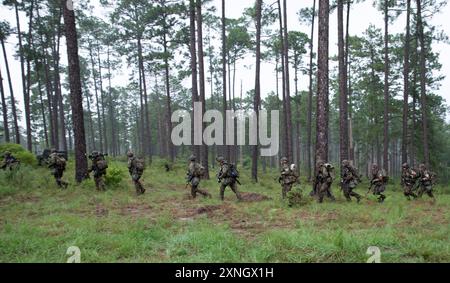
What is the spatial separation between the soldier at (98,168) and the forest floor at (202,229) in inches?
15.3

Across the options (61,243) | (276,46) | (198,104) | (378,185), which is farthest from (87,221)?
(276,46)

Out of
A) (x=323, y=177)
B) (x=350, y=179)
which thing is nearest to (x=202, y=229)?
(x=323, y=177)

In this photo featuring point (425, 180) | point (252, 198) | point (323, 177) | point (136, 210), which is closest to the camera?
point (136, 210)

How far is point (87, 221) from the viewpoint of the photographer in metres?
7.99

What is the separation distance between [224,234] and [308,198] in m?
5.26

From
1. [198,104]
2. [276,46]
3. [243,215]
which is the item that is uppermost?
[276,46]

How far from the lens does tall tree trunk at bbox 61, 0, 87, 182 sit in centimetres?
1315

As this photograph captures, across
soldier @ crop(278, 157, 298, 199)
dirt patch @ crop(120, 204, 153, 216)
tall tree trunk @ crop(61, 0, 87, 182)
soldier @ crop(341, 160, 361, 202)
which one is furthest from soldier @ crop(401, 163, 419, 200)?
tall tree trunk @ crop(61, 0, 87, 182)

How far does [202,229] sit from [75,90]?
29.9 ft

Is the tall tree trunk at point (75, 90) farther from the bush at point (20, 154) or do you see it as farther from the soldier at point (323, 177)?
the soldier at point (323, 177)

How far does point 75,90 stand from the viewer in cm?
1348

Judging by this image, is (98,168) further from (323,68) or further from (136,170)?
(323,68)
